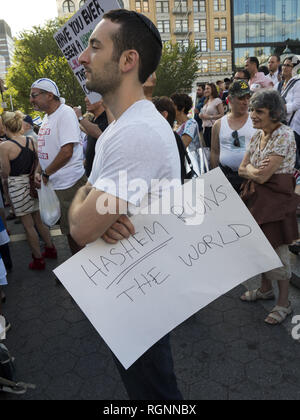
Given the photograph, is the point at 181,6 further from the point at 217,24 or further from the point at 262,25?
the point at 262,25

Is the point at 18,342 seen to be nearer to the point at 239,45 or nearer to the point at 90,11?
the point at 90,11

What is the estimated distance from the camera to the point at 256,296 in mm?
3217

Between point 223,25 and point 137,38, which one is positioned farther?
point 223,25

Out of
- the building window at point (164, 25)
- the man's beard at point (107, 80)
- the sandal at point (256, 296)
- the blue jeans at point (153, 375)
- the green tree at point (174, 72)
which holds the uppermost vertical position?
the building window at point (164, 25)

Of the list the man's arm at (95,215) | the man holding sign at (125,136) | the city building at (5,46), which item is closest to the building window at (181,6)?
the man holding sign at (125,136)

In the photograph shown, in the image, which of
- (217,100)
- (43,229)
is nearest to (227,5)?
(217,100)

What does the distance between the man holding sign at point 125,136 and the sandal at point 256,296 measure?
6.30 feet

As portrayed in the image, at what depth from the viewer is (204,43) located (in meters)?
62.1

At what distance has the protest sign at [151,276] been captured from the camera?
1280mm

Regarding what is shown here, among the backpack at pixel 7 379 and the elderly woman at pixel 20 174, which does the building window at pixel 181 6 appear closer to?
the elderly woman at pixel 20 174

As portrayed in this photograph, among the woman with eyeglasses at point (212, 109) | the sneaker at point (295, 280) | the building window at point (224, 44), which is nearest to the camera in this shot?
the sneaker at point (295, 280)

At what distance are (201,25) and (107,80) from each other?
68.6 metres

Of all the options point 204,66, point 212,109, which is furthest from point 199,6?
point 212,109
